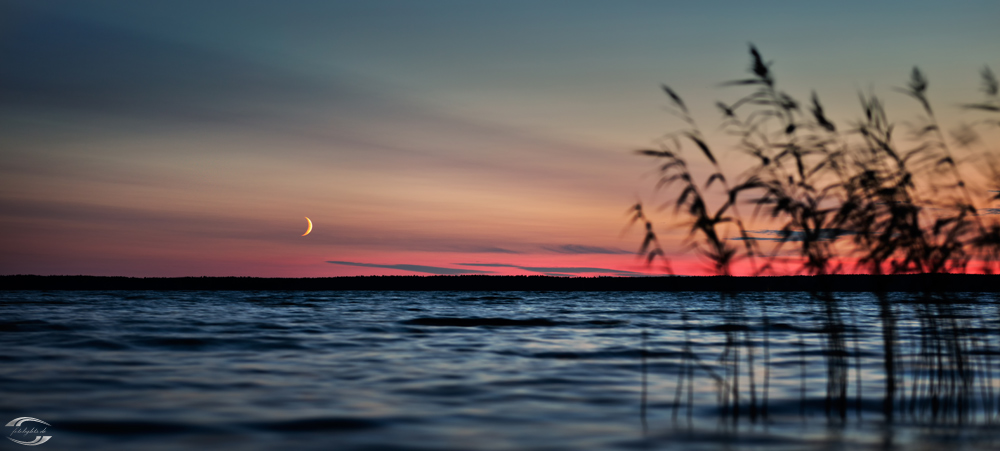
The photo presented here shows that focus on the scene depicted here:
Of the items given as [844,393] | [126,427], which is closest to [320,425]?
[126,427]

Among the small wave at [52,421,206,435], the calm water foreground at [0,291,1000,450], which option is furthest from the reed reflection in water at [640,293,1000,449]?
the small wave at [52,421,206,435]

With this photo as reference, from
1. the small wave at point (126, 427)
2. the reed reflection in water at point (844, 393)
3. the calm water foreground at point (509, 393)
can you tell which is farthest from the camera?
→ the reed reflection in water at point (844, 393)

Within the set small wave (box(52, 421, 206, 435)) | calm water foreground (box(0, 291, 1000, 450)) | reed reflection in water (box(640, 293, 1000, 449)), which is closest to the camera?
calm water foreground (box(0, 291, 1000, 450))

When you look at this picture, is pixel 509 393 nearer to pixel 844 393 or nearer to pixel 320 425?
pixel 320 425

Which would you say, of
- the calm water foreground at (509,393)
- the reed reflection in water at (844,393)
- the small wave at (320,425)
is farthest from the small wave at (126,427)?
the reed reflection in water at (844,393)

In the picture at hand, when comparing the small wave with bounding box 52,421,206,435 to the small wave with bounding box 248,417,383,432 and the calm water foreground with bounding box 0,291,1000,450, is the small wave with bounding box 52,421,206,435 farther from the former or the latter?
the small wave with bounding box 248,417,383,432

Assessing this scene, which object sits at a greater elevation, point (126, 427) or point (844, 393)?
point (844, 393)

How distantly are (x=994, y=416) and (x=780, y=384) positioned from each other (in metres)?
2.43

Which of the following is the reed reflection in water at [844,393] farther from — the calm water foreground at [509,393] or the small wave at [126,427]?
the small wave at [126,427]

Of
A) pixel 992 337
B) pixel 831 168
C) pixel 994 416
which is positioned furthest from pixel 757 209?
pixel 992 337

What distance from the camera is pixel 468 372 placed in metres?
A: 9.53

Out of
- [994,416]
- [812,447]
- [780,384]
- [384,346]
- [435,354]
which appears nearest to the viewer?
[812,447]

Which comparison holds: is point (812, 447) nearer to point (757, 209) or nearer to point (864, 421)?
point (864, 421)

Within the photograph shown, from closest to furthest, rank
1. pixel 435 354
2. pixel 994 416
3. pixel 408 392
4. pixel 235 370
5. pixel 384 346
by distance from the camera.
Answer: pixel 994 416, pixel 408 392, pixel 235 370, pixel 435 354, pixel 384 346
